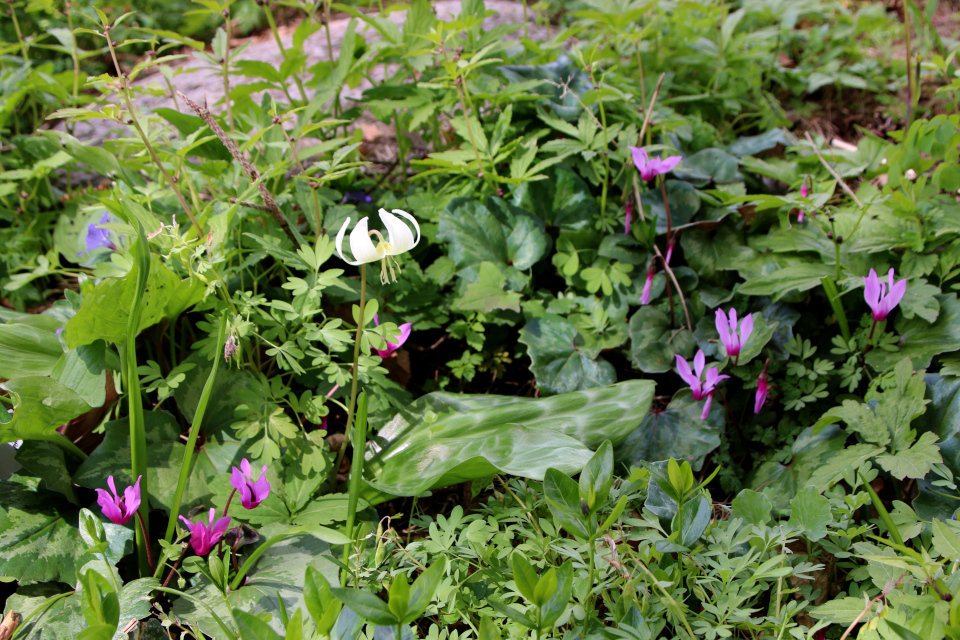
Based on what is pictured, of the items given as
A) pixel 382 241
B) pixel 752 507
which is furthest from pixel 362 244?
pixel 752 507

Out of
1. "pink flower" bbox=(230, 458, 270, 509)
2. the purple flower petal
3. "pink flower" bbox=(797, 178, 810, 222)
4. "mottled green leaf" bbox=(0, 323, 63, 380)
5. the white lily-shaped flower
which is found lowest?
the purple flower petal

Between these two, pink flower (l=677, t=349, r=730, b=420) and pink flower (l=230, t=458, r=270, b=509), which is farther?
pink flower (l=677, t=349, r=730, b=420)

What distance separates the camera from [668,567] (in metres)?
1.19

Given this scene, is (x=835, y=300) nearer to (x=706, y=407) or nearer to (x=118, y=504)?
(x=706, y=407)

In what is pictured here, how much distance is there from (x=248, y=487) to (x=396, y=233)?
670 millimetres

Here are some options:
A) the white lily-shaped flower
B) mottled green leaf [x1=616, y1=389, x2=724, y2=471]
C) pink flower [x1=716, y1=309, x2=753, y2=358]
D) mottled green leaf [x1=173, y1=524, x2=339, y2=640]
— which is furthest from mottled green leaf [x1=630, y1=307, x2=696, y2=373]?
mottled green leaf [x1=173, y1=524, x2=339, y2=640]

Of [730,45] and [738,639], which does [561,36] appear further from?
[738,639]

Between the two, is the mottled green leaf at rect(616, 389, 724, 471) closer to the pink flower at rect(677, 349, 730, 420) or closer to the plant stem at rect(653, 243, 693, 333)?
the pink flower at rect(677, 349, 730, 420)

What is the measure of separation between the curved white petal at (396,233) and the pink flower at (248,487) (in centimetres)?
58

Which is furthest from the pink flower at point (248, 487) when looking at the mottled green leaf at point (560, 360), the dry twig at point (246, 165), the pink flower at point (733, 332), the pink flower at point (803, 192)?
the pink flower at point (803, 192)

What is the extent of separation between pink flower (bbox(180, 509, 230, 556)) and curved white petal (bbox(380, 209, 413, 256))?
698 millimetres

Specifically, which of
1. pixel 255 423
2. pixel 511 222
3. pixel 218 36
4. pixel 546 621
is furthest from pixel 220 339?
pixel 218 36

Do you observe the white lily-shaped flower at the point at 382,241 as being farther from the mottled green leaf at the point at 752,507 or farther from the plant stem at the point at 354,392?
the mottled green leaf at the point at 752,507

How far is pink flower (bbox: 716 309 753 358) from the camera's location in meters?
1.55
